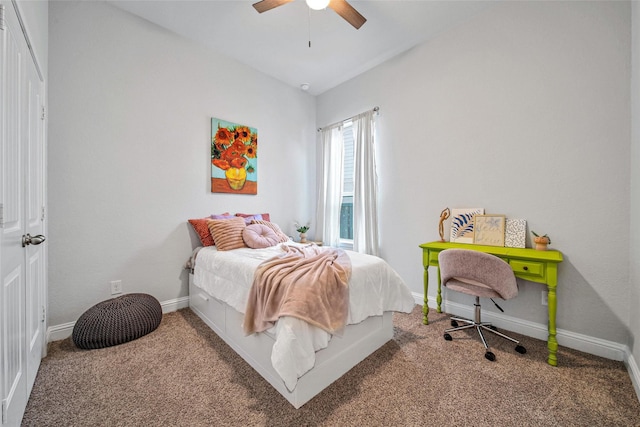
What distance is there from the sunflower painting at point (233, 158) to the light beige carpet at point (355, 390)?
1.86 metres

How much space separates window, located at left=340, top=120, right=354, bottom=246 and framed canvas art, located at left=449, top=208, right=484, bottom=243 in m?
1.48

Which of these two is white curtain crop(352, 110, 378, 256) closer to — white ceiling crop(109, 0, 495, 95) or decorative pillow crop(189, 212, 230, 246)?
white ceiling crop(109, 0, 495, 95)

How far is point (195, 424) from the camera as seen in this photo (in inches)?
50.8

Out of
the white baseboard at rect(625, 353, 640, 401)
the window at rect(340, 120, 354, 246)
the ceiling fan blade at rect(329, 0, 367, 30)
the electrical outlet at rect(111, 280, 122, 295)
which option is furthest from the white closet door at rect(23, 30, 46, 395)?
the white baseboard at rect(625, 353, 640, 401)

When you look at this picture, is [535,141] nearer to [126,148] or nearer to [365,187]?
[365,187]

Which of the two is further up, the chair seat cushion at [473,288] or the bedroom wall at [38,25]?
the bedroom wall at [38,25]

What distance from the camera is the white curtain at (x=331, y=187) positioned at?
3.80 m

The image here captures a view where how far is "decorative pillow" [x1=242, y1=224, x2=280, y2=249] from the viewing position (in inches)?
102

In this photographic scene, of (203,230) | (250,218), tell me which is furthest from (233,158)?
(203,230)

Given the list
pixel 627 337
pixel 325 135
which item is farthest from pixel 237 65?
pixel 627 337

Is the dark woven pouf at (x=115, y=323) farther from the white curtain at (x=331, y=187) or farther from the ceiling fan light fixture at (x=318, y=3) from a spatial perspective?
the ceiling fan light fixture at (x=318, y=3)

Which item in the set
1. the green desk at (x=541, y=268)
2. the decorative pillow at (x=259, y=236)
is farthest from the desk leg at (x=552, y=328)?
the decorative pillow at (x=259, y=236)

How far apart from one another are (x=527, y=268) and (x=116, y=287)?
3601 millimetres

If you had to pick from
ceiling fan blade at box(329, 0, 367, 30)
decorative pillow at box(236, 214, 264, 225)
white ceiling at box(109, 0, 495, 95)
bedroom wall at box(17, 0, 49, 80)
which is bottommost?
decorative pillow at box(236, 214, 264, 225)
